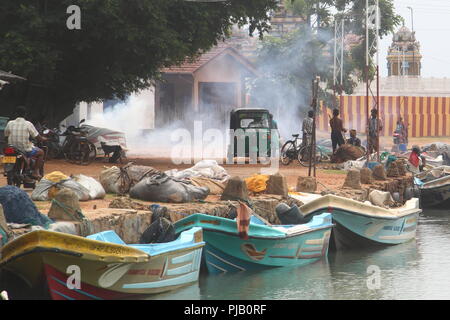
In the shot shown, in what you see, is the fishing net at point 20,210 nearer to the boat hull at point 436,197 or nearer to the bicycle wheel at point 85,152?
the bicycle wheel at point 85,152

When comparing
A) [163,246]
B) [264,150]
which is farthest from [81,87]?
[163,246]

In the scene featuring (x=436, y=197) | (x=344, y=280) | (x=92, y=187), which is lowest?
(x=344, y=280)

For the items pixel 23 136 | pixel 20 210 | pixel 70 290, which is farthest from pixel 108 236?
pixel 23 136

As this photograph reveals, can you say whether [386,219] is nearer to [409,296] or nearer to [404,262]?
[404,262]

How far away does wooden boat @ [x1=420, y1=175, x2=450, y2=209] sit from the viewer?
2416 cm

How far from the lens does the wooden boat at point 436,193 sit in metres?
24.2

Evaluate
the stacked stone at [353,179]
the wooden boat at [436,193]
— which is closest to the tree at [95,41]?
the stacked stone at [353,179]

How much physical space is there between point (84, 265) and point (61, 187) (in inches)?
176

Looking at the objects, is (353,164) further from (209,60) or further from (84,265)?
(209,60)

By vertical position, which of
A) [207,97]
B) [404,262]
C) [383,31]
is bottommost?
[404,262]

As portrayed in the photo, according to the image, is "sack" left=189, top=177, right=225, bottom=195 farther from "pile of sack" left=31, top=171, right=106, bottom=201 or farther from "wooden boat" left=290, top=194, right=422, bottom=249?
"pile of sack" left=31, top=171, right=106, bottom=201

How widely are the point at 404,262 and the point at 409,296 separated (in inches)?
121

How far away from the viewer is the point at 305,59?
49219 millimetres
